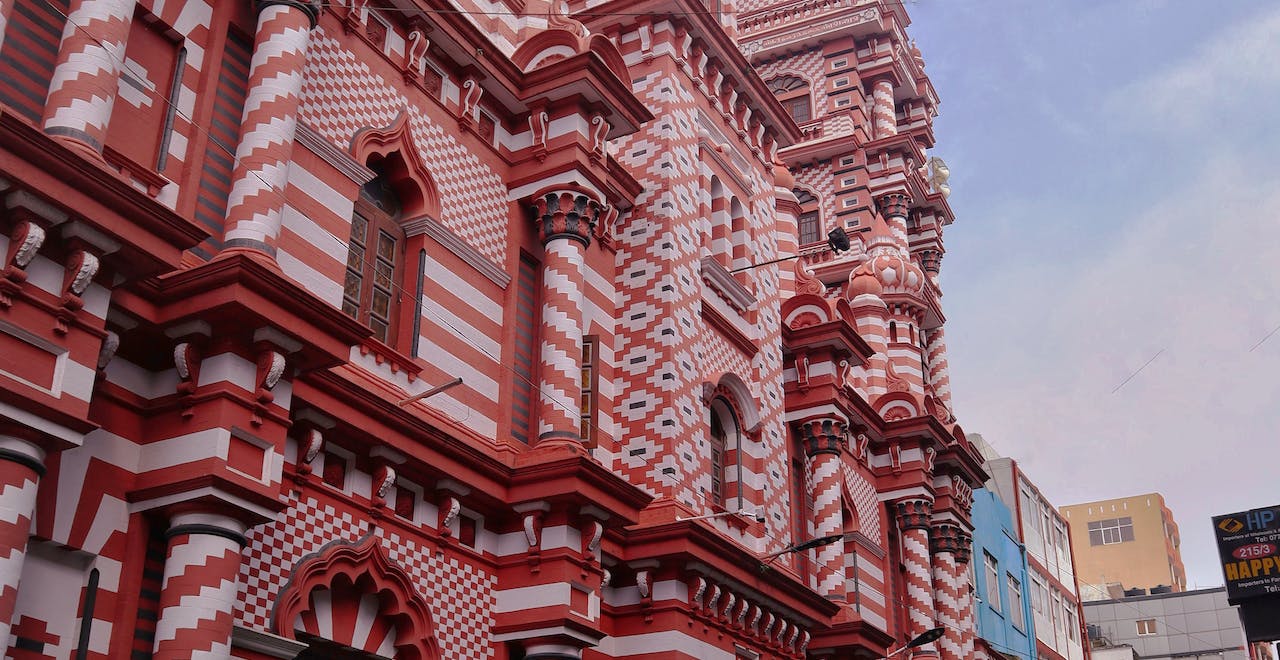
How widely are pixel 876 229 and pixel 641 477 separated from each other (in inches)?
750

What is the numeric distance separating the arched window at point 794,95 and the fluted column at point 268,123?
27.3 metres

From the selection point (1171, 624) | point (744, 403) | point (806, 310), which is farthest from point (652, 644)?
point (1171, 624)

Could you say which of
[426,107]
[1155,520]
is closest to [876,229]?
[426,107]

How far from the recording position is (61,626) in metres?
9.89

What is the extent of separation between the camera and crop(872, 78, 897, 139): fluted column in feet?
128

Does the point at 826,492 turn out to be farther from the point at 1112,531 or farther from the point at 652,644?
the point at 1112,531

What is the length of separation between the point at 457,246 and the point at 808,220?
889 inches

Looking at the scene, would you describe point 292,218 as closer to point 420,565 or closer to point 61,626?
point 420,565

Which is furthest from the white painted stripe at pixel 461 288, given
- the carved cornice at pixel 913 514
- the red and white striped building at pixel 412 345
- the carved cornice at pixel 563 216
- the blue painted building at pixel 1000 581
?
the blue painted building at pixel 1000 581

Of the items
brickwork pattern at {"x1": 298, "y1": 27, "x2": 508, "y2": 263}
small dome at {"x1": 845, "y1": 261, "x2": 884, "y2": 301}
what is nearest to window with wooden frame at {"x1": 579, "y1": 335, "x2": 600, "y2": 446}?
brickwork pattern at {"x1": 298, "y1": 27, "x2": 508, "y2": 263}

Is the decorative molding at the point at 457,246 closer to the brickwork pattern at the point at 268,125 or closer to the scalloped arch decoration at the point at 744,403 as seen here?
the brickwork pattern at the point at 268,125

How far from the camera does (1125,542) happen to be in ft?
277

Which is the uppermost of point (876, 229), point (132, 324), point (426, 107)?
point (876, 229)

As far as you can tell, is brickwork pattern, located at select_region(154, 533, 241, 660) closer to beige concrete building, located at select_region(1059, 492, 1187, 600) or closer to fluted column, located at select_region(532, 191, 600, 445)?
fluted column, located at select_region(532, 191, 600, 445)
